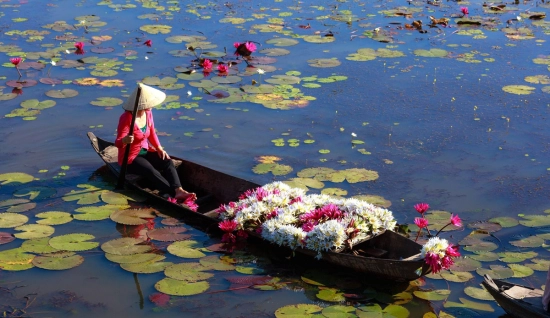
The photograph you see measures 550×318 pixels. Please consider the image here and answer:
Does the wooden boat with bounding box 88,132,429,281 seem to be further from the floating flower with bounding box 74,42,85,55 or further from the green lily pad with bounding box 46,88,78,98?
the floating flower with bounding box 74,42,85,55

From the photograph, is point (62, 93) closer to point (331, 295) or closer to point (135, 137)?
point (135, 137)

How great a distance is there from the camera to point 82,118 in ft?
30.8

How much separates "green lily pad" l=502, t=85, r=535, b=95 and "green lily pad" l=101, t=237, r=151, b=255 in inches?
239

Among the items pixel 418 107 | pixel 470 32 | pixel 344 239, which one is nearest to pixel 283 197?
pixel 344 239

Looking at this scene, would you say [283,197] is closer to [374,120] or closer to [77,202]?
[77,202]

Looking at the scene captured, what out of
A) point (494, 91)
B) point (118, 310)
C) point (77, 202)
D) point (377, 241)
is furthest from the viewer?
point (494, 91)

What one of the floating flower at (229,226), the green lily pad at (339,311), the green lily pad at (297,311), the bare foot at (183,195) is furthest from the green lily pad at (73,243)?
the green lily pad at (339,311)

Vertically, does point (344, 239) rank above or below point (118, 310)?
above

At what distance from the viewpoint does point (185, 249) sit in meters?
6.23

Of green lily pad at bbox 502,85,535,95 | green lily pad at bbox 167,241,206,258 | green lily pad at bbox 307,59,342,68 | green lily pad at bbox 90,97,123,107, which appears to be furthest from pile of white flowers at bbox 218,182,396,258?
green lily pad at bbox 307,59,342,68

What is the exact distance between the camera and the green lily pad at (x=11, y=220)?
21.7ft

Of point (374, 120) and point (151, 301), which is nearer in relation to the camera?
point (151, 301)

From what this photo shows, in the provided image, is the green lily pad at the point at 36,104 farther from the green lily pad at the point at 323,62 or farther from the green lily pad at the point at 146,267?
the green lily pad at the point at 146,267

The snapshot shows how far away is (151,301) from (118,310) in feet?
0.86
